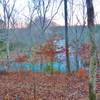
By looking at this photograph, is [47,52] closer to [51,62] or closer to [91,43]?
[51,62]

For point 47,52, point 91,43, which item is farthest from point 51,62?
point 91,43

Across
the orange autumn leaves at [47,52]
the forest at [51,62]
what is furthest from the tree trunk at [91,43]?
the orange autumn leaves at [47,52]

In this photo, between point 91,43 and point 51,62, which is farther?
point 51,62

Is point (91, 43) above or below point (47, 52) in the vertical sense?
above

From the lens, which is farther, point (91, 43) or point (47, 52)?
point (47, 52)

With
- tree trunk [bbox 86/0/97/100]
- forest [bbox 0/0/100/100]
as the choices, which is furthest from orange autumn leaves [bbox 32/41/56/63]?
tree trunk [bbox 86/0/97/100]

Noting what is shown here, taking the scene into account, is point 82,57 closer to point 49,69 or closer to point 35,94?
point 49,69

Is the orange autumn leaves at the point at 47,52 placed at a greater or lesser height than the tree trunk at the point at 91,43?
lesser

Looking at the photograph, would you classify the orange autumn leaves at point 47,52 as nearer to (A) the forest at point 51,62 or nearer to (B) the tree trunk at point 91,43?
(A) the forest at point 51,62

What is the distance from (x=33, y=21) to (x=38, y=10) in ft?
5.82

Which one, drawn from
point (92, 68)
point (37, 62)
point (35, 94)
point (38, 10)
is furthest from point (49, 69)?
point (92, 68)

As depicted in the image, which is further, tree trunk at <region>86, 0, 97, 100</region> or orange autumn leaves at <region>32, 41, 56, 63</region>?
orange autumn leaves at <region>32, 41, 56, 63</region>

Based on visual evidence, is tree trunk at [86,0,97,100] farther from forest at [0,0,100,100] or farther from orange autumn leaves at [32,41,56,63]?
orange autumn leaves at [32,41,56,63]

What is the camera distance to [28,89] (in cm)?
1404
